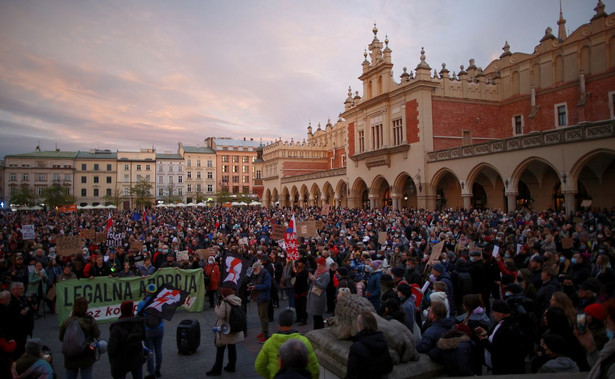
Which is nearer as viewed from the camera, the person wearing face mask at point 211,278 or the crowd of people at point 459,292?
the crowd of people at point 459,292

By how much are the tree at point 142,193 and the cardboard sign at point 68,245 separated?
61261 millimetres

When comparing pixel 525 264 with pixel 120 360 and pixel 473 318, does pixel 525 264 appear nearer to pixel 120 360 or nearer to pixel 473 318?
pixel 473 318

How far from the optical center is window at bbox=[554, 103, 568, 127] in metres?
26.0

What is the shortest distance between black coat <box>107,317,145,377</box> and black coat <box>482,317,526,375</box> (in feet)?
14.8

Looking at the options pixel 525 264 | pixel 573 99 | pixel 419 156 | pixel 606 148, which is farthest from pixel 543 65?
pixel 525 264

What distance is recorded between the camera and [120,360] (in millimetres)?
5047

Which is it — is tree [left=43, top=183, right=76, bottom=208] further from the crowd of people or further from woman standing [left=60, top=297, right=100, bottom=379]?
woman standing [left=60, top=297, right=100, bottom=379]

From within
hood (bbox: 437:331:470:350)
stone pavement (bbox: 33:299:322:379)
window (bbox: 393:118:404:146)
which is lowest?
stone pavement (bbox: 33:299:322:379)

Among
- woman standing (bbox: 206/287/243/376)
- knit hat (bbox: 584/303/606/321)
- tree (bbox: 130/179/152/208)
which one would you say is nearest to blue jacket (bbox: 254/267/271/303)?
woman standing (bbox: 206/287/243/376)

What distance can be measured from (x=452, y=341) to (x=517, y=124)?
3171 cm

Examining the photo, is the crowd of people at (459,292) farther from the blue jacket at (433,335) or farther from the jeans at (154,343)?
the jeans at (154,343)

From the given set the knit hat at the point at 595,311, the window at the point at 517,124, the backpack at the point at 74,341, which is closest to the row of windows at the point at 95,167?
the window at the point at 517,124

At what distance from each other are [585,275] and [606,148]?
47.5 feet

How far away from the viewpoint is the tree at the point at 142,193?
7036cm
